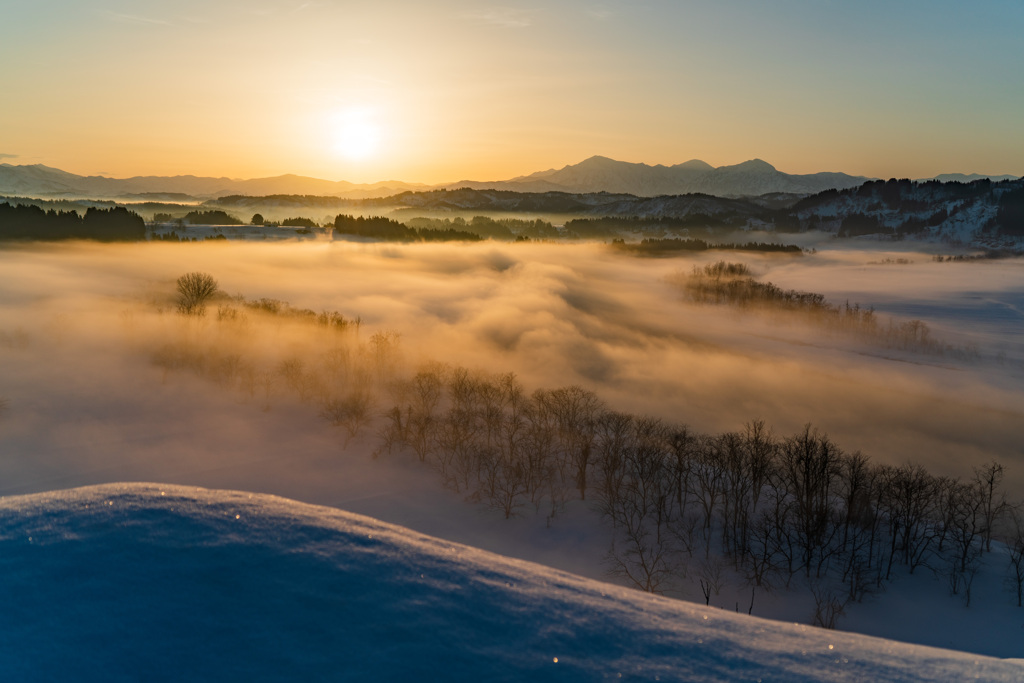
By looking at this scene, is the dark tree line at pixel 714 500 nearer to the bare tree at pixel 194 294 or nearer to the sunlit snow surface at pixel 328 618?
the sunlit snow surface at pixel 328 618

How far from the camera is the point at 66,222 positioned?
19112 centimetres

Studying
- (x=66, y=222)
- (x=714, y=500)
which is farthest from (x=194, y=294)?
(x=714, y=500)

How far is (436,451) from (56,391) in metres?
82.9

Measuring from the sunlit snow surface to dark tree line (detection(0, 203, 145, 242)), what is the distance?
22644 centimetres

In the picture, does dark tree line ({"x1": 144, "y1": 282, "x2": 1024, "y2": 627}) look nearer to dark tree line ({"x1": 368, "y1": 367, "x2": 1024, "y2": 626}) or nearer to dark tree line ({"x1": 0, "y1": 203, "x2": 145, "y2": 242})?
dark tree line ({"x1": 368, "y1": 367, "x2": 1024, "y2": 626})

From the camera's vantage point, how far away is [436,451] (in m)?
86.4

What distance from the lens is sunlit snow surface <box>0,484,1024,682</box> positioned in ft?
21.2

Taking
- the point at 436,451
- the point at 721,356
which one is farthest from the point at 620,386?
the point at 436,451

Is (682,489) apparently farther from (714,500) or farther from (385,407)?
(385,407)

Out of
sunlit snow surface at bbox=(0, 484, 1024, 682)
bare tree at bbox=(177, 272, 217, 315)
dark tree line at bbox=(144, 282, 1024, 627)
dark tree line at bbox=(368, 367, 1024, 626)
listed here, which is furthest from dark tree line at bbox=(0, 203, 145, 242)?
sunlit snow surface at bbox=(0, 484, 1024, 682)

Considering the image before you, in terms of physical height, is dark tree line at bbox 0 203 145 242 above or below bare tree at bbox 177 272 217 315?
above

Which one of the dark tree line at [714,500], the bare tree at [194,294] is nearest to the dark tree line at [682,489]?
the dark tree line at [714,500]

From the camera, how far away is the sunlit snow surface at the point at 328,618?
21.2 feet

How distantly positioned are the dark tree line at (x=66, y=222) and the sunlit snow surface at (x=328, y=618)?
22644 centimetres
